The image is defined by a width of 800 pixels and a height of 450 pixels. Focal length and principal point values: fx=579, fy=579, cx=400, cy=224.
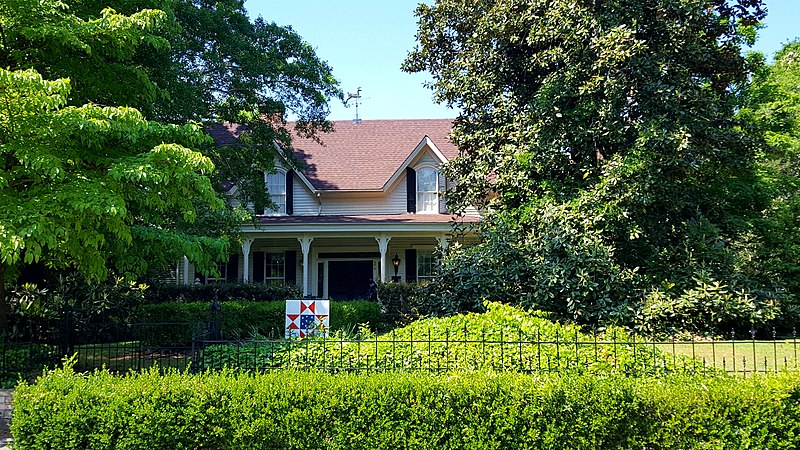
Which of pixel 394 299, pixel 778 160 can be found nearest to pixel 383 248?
pixel 394 299

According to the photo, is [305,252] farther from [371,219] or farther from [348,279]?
[348,279]

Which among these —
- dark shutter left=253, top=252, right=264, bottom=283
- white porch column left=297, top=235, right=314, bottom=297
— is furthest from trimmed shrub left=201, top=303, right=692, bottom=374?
dark shutter left=253, top=252, right=264, bottom=283

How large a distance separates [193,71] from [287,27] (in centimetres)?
312

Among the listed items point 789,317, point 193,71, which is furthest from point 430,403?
point 193,71

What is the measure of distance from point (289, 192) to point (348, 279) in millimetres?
4256

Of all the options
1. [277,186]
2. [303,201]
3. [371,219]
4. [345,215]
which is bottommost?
[371,219]

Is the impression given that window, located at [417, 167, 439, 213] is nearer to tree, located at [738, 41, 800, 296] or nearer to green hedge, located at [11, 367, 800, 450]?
tree, located at [738, 41, 800, 296]

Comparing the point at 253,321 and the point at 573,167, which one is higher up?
the point at 573,167

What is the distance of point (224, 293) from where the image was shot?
18703 mm

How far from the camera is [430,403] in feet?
18.3

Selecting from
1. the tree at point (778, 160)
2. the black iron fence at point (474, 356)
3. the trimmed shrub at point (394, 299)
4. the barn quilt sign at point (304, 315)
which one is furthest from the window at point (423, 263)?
the black iron fence at point (474, 356)

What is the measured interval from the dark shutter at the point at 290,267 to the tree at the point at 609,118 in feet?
33.5

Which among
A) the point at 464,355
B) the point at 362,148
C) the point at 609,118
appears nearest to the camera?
the point at 464,355

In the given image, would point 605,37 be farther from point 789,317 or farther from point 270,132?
point 270,132
